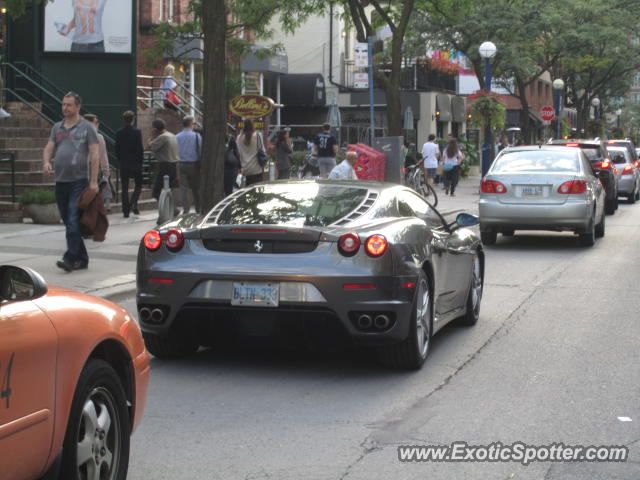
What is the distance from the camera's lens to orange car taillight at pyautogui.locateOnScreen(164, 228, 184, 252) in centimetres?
755

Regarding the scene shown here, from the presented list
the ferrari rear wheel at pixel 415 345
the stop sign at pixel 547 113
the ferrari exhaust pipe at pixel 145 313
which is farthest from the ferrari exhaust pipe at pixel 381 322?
the stop sign at pixel 547 113

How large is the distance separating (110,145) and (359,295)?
16.9 m

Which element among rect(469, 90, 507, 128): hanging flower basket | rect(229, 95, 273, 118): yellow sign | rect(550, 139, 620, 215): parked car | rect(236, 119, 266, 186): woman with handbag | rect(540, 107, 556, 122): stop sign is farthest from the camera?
rect(540, 107, 556, 122): stop sign

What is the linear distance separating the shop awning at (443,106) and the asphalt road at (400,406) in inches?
1709

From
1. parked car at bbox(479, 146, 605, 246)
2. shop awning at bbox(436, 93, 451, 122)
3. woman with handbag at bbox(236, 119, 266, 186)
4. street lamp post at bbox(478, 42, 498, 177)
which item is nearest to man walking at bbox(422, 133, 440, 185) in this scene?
street lamp post at bbox(478, 42, 498, 177)

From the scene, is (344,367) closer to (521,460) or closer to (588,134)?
(521,460)

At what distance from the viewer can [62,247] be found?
14.9 m

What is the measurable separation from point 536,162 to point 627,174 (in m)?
15.4

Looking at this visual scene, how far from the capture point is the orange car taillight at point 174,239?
7.55m

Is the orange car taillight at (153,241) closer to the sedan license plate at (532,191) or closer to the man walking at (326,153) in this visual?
the sedan license plate at (532,191)

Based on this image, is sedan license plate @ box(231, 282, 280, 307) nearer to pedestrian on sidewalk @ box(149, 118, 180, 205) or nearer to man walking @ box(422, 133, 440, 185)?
pedestrian on sidewalk @ box(149, 118, 180, 205)

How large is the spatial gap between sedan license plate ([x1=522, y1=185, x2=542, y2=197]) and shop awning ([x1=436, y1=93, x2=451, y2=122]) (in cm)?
3615

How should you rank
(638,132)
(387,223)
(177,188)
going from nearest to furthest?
(387,223), (177,188), (638,132)

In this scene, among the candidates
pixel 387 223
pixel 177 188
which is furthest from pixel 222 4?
pixel 387 223
